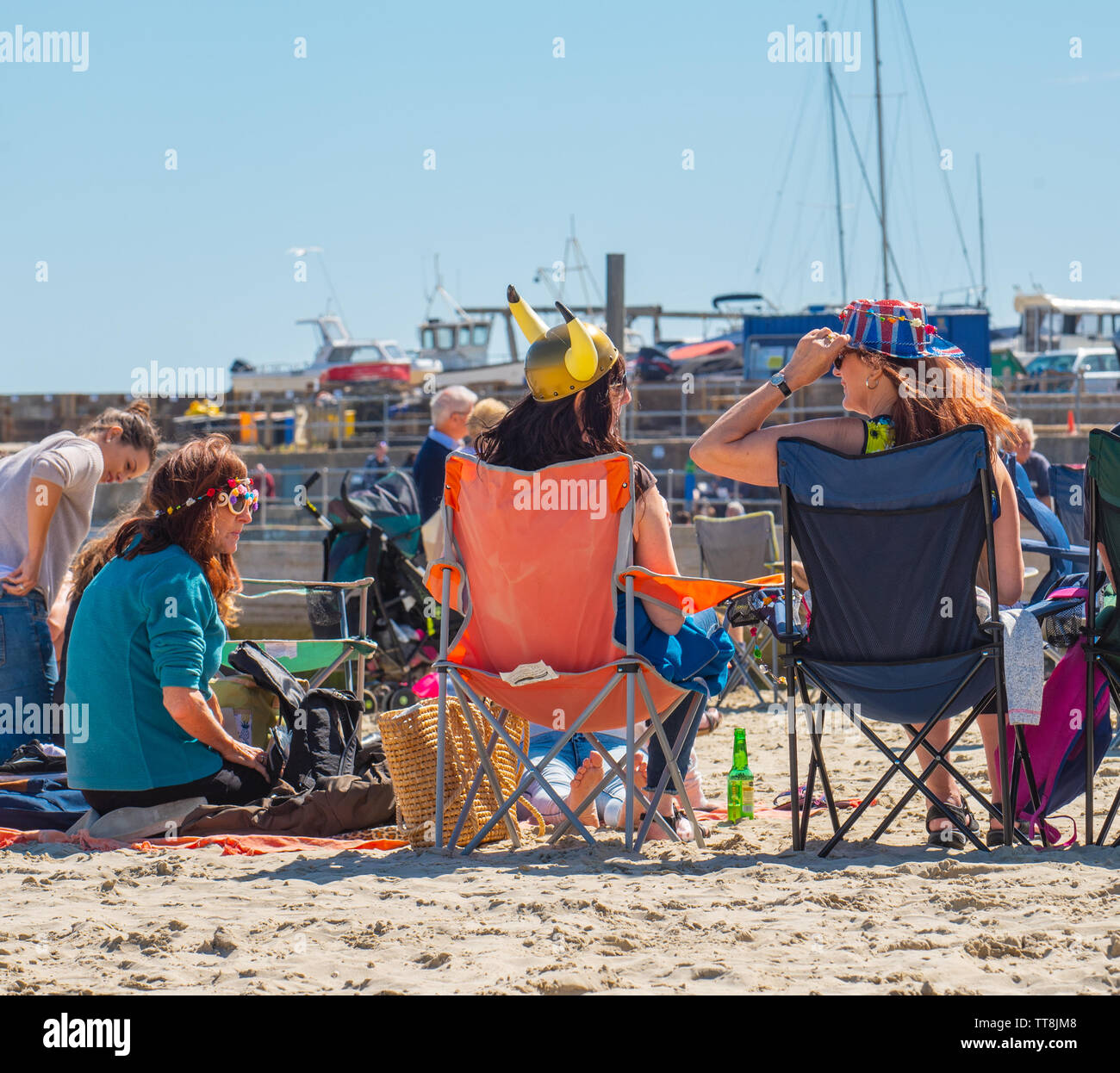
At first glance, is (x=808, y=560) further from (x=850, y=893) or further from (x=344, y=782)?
(x=344, y=782)

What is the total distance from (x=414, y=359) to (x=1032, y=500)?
34.7 m

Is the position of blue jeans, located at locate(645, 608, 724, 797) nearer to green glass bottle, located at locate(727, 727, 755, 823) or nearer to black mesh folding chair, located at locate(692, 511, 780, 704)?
green glass bottle, located at locate(727, 727, 755, 823)

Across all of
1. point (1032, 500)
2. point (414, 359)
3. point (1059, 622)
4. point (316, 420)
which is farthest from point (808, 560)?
point (414, 359)

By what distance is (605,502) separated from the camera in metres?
3.72

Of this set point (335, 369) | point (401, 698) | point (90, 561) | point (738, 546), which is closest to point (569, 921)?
point (90, 561)

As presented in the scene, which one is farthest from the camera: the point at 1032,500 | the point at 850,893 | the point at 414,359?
the point at 414,359

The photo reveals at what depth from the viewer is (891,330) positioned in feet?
12.6

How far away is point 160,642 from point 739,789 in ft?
5.84

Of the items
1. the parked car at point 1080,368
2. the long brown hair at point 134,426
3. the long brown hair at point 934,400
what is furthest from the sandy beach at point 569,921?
the parked car at point 1080,368

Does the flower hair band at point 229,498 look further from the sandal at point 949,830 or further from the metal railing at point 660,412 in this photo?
the metal railing at point 660,412

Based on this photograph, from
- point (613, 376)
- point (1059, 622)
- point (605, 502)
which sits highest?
point (613, 376)

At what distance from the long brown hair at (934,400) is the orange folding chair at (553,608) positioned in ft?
2.09

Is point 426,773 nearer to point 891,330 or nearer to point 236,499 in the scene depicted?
point 236,499

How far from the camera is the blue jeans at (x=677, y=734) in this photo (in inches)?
157
